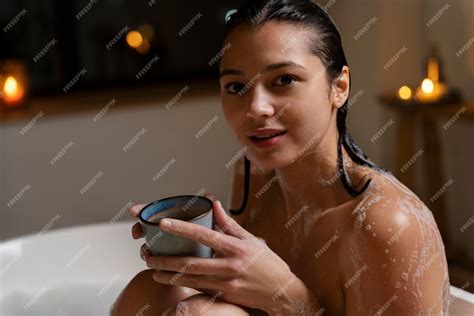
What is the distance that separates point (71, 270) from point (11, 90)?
3.38ft

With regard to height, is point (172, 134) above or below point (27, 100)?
below

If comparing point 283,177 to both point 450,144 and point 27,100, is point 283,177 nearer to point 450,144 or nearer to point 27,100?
point 450,144

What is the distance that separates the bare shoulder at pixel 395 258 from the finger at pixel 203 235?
8.2 inches

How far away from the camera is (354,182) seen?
41.3 inches

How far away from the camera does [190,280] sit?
2.99 feet

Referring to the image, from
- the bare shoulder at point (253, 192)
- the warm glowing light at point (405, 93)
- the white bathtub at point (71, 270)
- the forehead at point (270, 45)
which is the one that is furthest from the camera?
the warm glowing light at point (405, 93)

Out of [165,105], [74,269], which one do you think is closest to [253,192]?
[74,269]

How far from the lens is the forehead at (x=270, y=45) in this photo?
94 centimetres

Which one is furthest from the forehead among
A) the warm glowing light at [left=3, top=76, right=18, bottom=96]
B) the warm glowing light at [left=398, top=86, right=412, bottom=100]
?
the warm glowing light at [left=3, top=76, right=18, bottom=96]

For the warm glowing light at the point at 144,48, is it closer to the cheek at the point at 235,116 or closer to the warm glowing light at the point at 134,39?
the warm glowing light at the point at 134,39

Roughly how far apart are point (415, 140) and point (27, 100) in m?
1.70

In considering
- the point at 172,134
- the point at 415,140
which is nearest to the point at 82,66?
the point at 172,134

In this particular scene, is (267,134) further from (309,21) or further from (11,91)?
(11,91)

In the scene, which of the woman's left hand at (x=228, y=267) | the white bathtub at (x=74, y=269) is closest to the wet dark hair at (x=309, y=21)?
the woman's left hand at (x=228, y=267)
